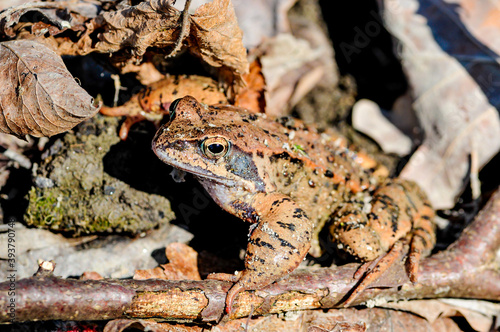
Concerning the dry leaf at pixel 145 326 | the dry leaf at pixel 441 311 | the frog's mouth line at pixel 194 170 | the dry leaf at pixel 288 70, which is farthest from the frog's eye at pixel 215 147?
the dry leaf at pixel 288 70

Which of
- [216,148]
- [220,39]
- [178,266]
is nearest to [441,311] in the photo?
[178,266]

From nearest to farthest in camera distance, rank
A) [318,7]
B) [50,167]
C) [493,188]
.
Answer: [50,167] < [493,188] < [318,7]

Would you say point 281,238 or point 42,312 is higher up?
point 281,238

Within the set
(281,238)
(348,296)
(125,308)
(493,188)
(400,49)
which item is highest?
(400,49)

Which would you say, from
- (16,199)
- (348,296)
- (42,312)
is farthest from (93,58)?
(348,296)

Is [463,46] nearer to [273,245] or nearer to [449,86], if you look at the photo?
[449,86]

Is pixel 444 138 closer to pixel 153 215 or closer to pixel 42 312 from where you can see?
pixel 153 215

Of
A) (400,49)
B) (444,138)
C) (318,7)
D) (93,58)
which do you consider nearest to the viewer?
(93,58)

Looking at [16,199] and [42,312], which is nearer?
[42,312]
